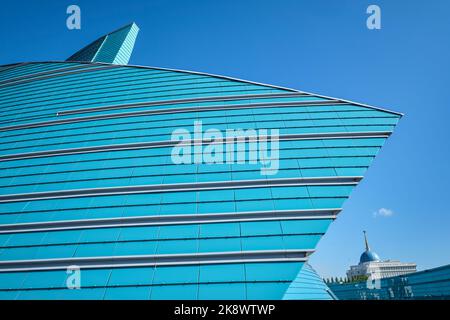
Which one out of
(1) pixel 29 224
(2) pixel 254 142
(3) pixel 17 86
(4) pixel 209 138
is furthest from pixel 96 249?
(3) pixel 17 86

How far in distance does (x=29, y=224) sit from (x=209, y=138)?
807cm

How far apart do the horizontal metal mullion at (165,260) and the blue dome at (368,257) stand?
92.3 m

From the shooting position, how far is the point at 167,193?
9047mm

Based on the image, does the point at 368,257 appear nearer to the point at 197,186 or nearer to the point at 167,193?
the point at 197,186

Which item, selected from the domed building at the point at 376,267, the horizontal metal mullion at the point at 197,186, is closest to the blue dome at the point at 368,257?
the domed building at the point at 376,267

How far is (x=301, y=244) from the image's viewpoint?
7.10 m

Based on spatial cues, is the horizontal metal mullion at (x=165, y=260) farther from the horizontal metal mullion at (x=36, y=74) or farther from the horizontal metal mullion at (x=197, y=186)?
the horizontal metal mullion at (x=36, y=74)

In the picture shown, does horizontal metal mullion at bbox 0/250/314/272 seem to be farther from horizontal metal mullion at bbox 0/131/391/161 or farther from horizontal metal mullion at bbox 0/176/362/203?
horizontal metal mullion at bbox 0/131/391/161

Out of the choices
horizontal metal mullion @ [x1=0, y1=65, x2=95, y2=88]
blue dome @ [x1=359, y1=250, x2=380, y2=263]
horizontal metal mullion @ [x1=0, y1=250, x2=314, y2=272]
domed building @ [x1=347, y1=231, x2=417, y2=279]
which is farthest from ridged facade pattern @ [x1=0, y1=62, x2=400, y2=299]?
blue dome @ [x1=359, y1=250, x2=380, y2=263]

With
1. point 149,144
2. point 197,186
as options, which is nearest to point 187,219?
point 197,186

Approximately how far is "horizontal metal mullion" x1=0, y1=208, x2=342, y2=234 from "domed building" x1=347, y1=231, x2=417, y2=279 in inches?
3116

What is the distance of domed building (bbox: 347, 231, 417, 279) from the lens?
7081 cm
